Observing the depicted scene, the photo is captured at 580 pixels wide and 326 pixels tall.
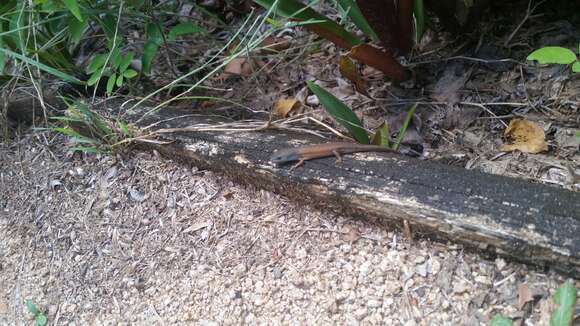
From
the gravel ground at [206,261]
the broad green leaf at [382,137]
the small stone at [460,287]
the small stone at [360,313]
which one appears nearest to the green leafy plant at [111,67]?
the gravel ground at [206,261]

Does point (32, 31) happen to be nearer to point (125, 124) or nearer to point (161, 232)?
point (125, 124)

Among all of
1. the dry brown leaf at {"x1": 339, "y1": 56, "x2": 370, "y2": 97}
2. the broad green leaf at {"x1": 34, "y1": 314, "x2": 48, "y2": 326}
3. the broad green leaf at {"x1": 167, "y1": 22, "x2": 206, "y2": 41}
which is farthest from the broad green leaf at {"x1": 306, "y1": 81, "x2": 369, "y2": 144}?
the broad green leaf at {"x1": 34, "y1": 314, "x2": 48, "y2": 326}

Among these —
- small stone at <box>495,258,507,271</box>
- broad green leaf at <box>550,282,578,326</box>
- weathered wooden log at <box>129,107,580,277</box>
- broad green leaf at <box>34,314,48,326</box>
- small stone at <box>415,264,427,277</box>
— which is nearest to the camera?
broad green leaf at <box>550,282,578,326</box>

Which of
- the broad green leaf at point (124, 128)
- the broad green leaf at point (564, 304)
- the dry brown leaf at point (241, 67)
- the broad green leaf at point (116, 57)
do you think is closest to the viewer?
the broad green leaf at point (564, 304)

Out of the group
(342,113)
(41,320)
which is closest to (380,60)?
(342,113)

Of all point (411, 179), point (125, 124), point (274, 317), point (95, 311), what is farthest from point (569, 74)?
point (95, 311)

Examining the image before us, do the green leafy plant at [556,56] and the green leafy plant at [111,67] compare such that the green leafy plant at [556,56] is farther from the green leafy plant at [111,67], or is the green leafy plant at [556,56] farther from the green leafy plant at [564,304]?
the green leafy plant at [111,67]

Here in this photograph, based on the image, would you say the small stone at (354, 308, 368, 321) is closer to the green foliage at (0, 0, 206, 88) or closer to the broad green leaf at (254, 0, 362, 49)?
the broad green leaf at (254, 0, 362, 49)
